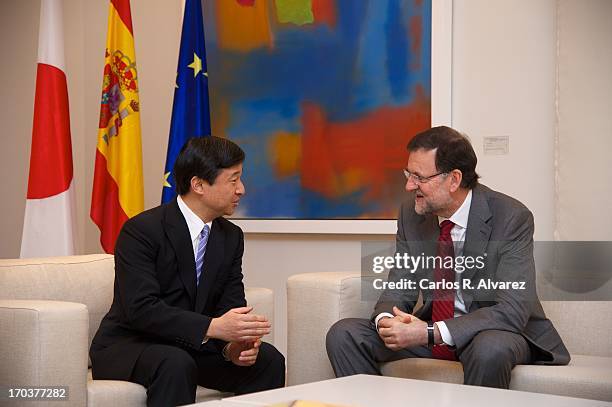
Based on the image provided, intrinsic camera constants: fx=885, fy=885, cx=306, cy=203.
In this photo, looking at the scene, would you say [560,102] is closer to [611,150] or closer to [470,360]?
[611,150]

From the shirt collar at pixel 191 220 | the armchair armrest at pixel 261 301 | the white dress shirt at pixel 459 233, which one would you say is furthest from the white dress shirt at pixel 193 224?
the white dress shirt at pixel 459 233

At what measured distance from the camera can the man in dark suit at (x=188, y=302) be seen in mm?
3016

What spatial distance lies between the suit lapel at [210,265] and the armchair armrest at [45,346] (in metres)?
0.48

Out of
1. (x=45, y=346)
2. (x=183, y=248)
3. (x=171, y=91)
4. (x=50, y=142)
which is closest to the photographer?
(x=45, y=346)

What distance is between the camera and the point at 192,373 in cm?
297

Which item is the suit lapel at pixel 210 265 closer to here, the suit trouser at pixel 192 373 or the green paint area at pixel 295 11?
the suit trouser at pixel 192 373

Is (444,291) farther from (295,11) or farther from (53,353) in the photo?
(295,11)

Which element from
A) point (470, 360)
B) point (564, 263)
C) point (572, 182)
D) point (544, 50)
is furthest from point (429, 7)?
point (470, 360)

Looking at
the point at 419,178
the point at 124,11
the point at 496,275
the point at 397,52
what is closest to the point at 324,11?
the point at 397,52

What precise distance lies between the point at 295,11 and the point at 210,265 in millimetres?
2269

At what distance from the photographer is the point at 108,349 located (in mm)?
3131

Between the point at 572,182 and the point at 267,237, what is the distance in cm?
185

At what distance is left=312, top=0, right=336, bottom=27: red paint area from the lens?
4.94m

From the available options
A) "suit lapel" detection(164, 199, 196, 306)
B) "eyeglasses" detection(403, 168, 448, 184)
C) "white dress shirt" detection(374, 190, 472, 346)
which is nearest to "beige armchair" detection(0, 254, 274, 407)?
"suit lapel" detection(164, 199, 196, 306)
